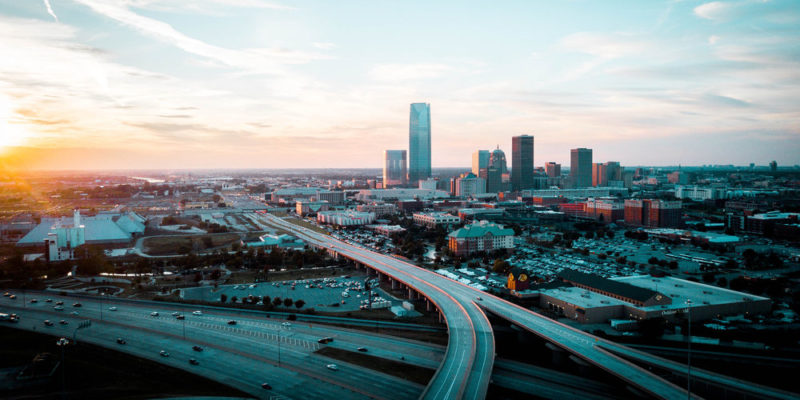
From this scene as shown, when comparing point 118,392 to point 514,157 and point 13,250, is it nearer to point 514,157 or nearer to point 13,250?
point 13,250

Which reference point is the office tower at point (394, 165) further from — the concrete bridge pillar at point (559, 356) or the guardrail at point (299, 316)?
the concrete bridge pillar at point (559, 356)

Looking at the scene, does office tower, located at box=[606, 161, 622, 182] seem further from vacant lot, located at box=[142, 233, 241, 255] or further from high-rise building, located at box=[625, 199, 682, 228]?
vacant lot, located at box=[142, 233, 241, 255]

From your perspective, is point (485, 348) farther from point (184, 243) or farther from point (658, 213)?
point (658, 213)

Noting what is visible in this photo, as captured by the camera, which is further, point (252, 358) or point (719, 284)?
point (719, 284)

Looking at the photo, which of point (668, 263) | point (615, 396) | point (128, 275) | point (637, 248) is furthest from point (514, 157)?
point (615, 396)

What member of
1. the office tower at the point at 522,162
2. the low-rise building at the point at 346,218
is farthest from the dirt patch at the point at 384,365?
the office tower at the point at 522,162

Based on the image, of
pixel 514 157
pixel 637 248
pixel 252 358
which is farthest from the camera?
pixel 514 157

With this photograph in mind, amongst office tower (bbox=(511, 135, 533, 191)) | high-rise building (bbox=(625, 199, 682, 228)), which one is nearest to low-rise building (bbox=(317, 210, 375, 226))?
high-rise building (bbox=(625, 199, 682, 228))
